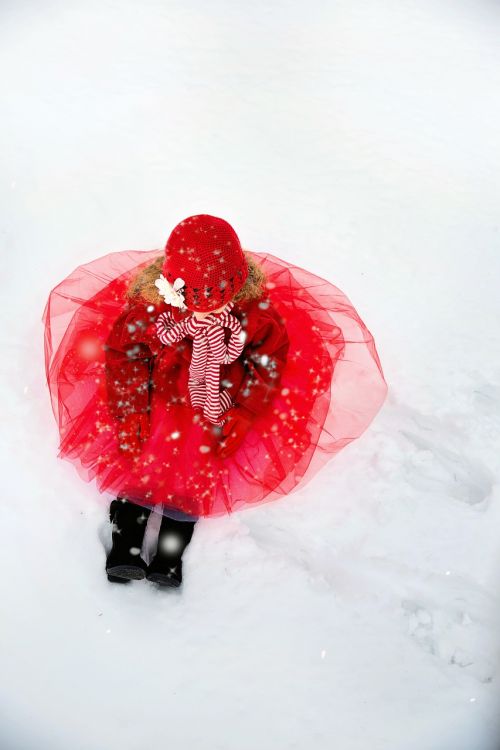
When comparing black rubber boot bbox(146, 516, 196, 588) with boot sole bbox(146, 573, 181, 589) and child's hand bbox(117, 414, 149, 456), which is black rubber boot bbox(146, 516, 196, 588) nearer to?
boot sole bbox(146, 573, 181, 589)

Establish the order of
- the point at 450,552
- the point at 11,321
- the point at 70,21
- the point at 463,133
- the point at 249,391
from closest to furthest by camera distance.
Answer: the point at 249,391 < the point at 450,552 < the point at 11,321 < the point at 463,133 < the point at 70,21

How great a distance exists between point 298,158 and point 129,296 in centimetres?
95

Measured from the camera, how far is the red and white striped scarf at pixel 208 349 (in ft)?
3.66

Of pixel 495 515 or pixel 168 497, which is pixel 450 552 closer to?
pixel 495 515

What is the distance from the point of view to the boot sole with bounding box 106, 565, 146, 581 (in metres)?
1.29

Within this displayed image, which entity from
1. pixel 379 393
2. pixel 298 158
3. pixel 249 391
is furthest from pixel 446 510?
pixel 298 158

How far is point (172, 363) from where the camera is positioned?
1.28 meters

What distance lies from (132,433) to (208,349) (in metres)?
0.28

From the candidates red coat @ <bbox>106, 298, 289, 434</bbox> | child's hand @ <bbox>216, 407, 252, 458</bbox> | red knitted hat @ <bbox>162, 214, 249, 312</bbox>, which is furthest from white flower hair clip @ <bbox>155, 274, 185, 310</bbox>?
child's hand @ <bbox>216, 407, 252, 458</bbox>

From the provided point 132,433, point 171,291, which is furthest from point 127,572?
point 171,291

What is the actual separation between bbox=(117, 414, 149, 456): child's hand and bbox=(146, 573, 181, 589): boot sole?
0.30 meters

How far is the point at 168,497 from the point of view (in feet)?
4.10

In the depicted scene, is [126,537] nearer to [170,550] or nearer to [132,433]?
[170,550]

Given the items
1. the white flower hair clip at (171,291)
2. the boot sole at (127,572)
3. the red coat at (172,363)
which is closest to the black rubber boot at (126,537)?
the boot sole at (127,572)
